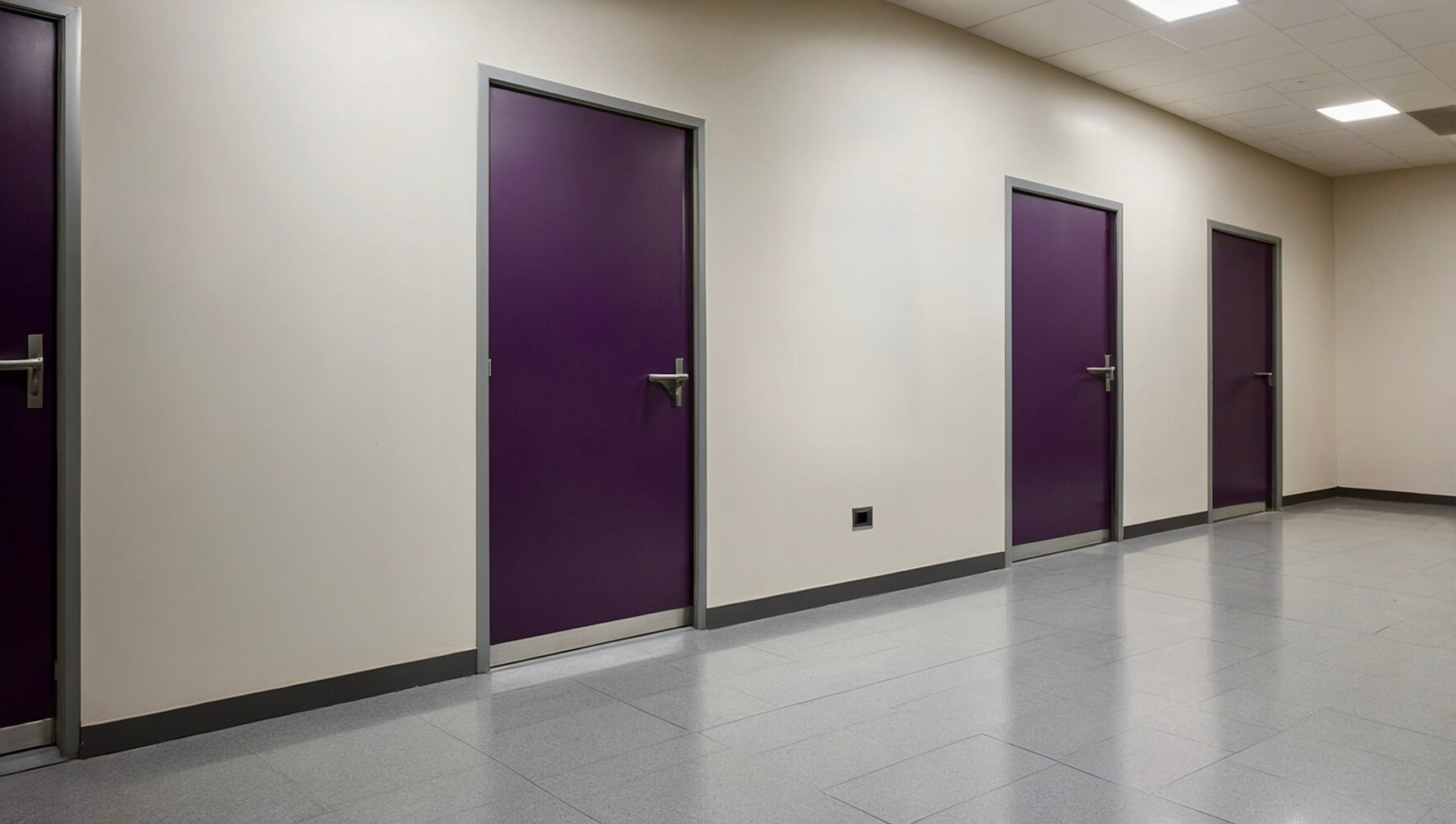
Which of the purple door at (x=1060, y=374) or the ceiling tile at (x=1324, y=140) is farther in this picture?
the ceiling tile at (x=1324, y=140)

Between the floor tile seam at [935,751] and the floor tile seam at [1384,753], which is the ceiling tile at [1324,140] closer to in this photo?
the floor tile seam at [1384,753]

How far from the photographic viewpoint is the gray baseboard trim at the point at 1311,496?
7910 millimetres

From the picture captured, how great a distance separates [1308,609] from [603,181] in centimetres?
359

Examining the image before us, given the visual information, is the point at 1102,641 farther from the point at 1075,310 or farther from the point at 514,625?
the point at 1075,310

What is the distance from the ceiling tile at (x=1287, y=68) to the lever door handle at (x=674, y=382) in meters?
3.99

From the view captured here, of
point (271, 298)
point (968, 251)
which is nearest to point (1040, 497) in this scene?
point (968, 251)

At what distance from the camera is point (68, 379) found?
2.52 m

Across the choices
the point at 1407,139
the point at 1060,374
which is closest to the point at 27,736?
the point at 1060,374

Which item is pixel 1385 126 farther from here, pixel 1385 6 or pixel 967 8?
pixel 967 8

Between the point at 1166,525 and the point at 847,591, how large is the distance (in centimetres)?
317

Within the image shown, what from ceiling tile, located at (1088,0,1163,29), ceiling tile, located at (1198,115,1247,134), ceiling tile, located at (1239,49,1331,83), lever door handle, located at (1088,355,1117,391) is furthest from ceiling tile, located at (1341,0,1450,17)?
lever door handle, located at (1088,355,1117,391)

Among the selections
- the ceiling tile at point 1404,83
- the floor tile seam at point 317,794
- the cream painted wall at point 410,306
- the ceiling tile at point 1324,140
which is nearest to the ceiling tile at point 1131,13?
the cream painted wall at point 410,306

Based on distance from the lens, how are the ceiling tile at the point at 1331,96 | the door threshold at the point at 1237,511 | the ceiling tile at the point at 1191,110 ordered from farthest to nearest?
the door threshold at the point at 1237,511, the ceiling tile at the point at 1191,110, the ceiling tile at the point at 1331,96

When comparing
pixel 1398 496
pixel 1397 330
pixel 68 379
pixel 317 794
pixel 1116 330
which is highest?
pixel 1397 330
